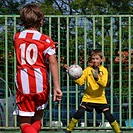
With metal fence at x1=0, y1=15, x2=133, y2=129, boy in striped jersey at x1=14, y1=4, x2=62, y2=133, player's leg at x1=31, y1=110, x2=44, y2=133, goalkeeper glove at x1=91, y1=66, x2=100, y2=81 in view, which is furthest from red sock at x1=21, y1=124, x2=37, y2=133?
metal fence at x1=0, y1=15, x2=133, y2=129

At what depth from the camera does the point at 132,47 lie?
11.0 metres

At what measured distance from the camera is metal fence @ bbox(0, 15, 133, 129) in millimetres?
10828

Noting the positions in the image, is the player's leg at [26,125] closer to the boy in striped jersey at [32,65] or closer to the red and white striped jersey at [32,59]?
the boy in striped jersey at [32,65]

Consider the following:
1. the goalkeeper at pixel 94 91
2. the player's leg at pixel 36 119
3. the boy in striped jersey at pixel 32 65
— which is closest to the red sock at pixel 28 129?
the boy in striped jersey at pixel 32 65

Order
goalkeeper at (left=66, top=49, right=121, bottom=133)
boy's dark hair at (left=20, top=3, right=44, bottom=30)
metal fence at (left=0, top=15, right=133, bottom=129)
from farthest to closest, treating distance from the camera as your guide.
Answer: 1. metal fence at (left=0, top=15, right=133, bottom=129)
2. goalkeeper at (left=66, top=49, right=121, bottom=133)
3. boy's dark hair at (left=20, top=3, right=44, bottom=30)

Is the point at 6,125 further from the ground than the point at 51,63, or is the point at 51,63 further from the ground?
the point at 51,63

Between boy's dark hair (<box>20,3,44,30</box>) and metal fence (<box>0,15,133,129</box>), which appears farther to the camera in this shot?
metal fence (<box>0,15,133,129</box>)

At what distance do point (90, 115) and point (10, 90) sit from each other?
66.8 inches

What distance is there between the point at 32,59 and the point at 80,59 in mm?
5135

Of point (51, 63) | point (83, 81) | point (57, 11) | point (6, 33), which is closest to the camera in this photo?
point (51, 63)

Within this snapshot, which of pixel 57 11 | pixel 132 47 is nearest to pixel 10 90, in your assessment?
pixel 132 47

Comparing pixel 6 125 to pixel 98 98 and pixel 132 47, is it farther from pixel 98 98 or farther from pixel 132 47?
pixel 132 47

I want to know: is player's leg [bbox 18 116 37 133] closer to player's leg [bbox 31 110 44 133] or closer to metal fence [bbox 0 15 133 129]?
player's leg [bbox 31 110 44 133]

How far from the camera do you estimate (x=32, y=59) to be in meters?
5.86
